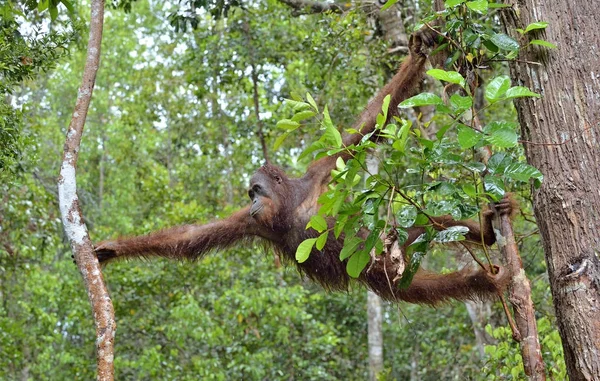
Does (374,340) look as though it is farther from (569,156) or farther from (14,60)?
(569,156)

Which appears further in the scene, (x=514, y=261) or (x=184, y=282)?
(x=184, y=282)

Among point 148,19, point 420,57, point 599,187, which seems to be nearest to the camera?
point 599,187

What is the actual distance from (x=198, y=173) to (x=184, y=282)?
294 cm

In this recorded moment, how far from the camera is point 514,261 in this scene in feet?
9.37

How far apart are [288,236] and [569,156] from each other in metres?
2.56

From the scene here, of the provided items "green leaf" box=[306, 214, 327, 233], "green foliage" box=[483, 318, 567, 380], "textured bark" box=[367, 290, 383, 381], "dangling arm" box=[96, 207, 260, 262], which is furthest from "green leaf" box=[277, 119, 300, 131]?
"textured bark" box=[367, 290, 383, 381]

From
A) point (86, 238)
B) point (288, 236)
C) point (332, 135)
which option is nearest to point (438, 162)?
point (332, 135)

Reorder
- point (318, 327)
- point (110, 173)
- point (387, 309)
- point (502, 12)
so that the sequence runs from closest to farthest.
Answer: point (502, 12) < point (318, 327) < point (387, 309) < point (110, 173)

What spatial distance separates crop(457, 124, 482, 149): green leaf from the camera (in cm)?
226

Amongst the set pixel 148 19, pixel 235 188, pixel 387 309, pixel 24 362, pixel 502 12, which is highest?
pixel 502 12

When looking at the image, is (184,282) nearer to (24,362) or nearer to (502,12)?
(24,362)

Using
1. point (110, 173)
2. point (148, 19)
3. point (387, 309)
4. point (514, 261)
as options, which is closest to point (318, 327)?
point (387, 309)

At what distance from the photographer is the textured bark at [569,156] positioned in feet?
7.53

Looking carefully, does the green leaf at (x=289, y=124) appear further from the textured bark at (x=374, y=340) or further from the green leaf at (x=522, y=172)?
the textured bark at (x=374, y=340)
